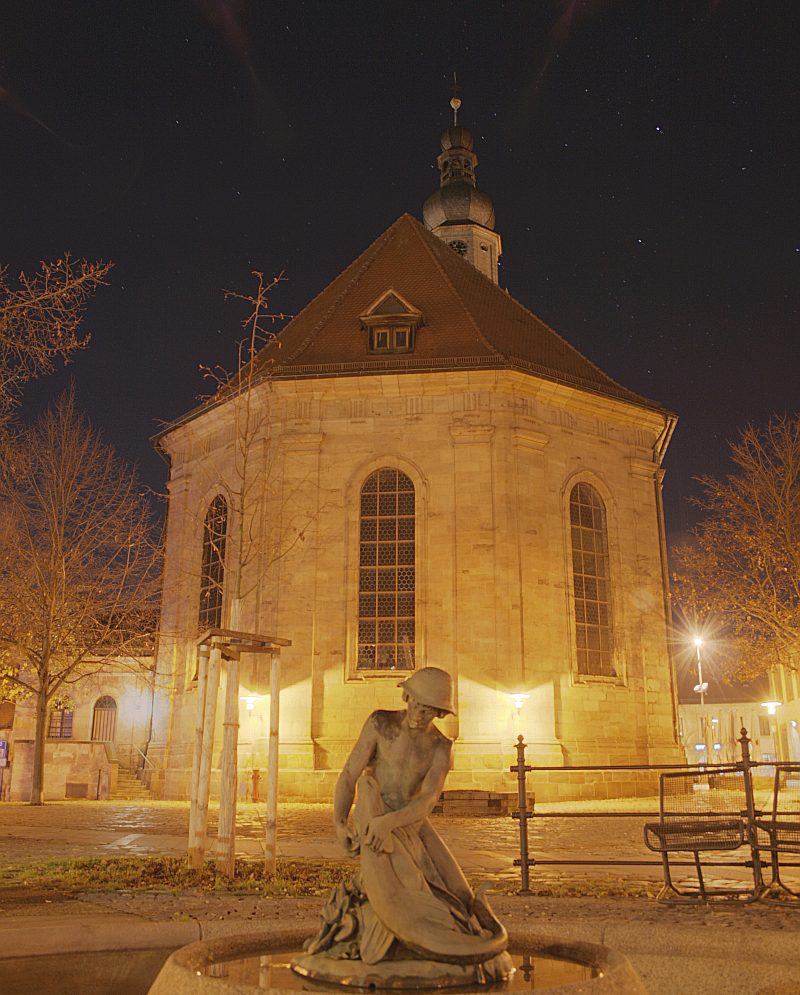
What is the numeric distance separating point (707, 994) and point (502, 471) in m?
19.3

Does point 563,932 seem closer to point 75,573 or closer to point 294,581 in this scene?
point 294,581

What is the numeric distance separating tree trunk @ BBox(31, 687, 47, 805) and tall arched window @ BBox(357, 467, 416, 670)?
862cm

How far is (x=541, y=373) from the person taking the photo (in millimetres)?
25391

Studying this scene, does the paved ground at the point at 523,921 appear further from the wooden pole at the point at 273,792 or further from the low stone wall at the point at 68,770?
the low stone wall at the point at 68,770

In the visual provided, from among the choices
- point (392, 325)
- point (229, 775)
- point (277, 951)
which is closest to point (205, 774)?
point (229, 775)

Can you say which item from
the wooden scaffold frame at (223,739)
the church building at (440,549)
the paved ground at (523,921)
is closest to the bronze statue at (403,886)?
the paved ground at (523,921)

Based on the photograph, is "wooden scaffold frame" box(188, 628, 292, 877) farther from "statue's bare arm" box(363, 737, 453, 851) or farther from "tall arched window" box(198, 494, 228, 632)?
"tall arched window" box(198, 494, 228, 632)

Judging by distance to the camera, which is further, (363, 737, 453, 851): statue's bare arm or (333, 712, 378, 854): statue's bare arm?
(333, 712, 378, 854): statue's bare arm

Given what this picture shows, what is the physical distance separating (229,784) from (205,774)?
0.97 ft

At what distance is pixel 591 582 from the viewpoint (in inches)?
1035

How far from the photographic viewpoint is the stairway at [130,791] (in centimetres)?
2748

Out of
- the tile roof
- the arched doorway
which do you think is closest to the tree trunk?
the arched doorway

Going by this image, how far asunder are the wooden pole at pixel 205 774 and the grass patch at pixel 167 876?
0.19 metres

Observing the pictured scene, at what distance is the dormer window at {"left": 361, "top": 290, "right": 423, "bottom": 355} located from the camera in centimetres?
2658
